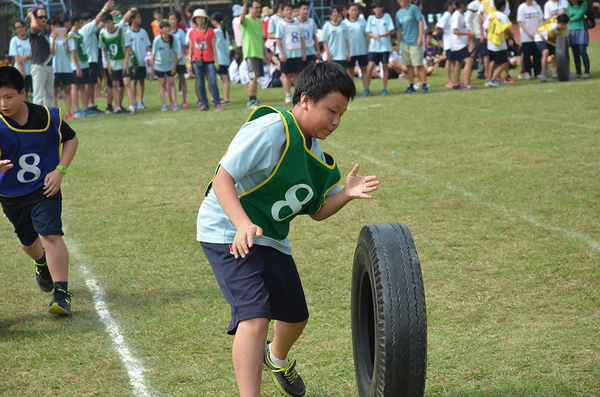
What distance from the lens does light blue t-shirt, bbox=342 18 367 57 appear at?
15438mm

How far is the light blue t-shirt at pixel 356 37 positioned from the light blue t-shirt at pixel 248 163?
13160mm

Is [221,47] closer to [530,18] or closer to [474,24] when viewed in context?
[474,24]

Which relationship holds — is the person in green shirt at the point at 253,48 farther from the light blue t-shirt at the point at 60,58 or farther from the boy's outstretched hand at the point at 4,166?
the boy's outstretched hand at the point at 4,166

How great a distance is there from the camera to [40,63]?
12.0 metres

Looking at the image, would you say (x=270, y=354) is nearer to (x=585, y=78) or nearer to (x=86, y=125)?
(x=86, y=125)

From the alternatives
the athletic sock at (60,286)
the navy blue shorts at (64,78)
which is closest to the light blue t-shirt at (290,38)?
the navy blue shorts at (64,78)

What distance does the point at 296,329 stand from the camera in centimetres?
295

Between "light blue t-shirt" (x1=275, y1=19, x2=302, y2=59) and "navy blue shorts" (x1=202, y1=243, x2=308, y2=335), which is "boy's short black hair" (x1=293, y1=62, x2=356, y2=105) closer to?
"navy blue shorts" (x1=202, y1=243, x2=308, y2=335)

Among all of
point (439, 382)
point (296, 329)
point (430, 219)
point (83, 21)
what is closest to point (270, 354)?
point (296, 329)

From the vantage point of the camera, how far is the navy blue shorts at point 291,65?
47.6 feet

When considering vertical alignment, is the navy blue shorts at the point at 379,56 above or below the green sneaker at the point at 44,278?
above

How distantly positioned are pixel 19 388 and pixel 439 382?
2.09m

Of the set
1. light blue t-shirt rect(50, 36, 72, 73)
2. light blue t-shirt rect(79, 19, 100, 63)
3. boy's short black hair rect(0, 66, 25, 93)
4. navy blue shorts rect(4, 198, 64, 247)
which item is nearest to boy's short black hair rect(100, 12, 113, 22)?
light blue t-shirt rect(79, 19, 100, 63)

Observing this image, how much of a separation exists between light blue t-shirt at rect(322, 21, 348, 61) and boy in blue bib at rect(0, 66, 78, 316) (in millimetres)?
11641
